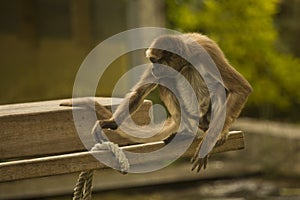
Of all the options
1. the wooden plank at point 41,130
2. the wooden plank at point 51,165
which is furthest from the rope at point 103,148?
the wooden plank at point 41,130

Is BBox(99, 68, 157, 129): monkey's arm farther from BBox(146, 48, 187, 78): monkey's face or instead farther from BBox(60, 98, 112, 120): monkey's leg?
BBox(60, 98, 112, 120): monkey's leg

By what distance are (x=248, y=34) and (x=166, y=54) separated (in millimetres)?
5383

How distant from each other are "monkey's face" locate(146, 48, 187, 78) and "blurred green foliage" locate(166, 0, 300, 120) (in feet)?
16.7

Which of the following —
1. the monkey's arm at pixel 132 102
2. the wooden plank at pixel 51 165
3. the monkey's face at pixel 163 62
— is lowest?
the wooden plank at pixel 51 165

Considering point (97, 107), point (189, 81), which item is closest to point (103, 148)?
point (97, 107)

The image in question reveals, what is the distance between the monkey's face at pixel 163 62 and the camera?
2318 mm

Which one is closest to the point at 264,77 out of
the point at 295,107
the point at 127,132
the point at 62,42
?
the point at 295,107

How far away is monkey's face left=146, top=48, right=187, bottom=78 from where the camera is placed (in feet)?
7.60

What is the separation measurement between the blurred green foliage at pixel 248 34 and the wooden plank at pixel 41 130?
4.70 meters

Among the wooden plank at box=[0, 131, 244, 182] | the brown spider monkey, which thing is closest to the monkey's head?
the brown spider monkey

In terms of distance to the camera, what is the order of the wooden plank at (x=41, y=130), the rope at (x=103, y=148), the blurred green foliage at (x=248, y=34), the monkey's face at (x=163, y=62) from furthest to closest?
the blurred green foliage at (x=248, y=34)
the wooden plank at (x=41, y=130)
the monkey's face at (x=163, y=62)
the rope at (x=103, y=148)

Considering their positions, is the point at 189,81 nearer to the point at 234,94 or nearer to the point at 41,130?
the point at 234,94

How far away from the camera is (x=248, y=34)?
25.1ft

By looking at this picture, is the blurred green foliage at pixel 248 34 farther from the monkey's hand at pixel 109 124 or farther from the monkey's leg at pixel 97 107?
the monkey's hand at pixel 109 124
